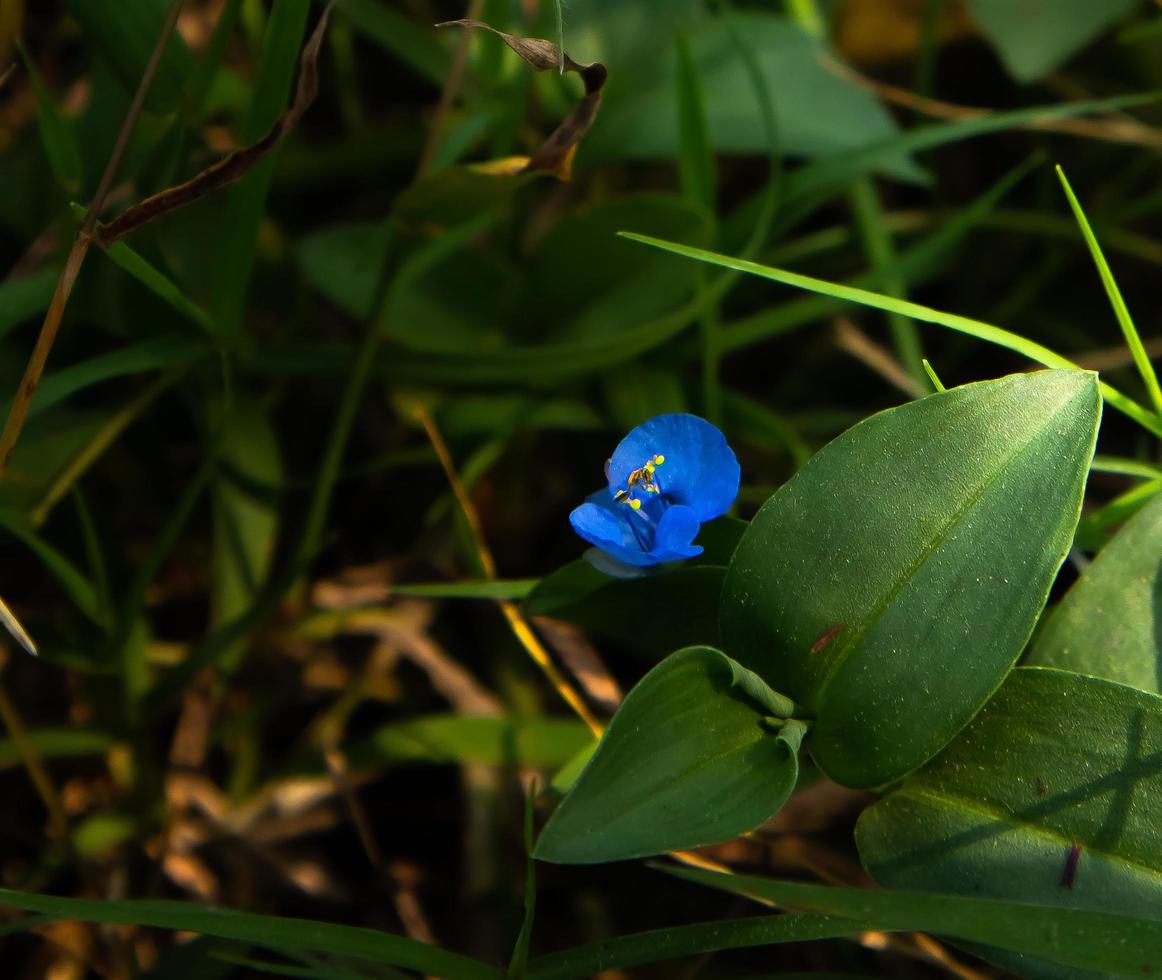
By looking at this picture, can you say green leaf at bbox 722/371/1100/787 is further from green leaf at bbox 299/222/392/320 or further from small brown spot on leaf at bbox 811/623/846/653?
green leaf at bbox 299/222/392/320

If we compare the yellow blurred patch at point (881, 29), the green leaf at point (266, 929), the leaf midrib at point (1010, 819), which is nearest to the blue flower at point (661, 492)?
the leaf midrib at point (1010, 819)

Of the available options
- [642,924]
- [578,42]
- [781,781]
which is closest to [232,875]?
[642,924]

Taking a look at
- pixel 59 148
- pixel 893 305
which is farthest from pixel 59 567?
pixel 893 305

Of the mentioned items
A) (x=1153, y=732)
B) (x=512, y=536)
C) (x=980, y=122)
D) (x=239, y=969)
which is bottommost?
(x=239, y=969)

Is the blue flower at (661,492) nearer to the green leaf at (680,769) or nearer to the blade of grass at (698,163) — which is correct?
the green leaf at (680,769)

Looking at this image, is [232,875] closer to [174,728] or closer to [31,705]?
[174,728]

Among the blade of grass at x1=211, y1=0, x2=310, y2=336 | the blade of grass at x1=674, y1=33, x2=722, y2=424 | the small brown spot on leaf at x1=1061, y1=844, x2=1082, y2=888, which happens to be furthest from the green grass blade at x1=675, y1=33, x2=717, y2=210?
the small brown spot on leaf at x1=1061, y1=844, x2=1082, y2=888
